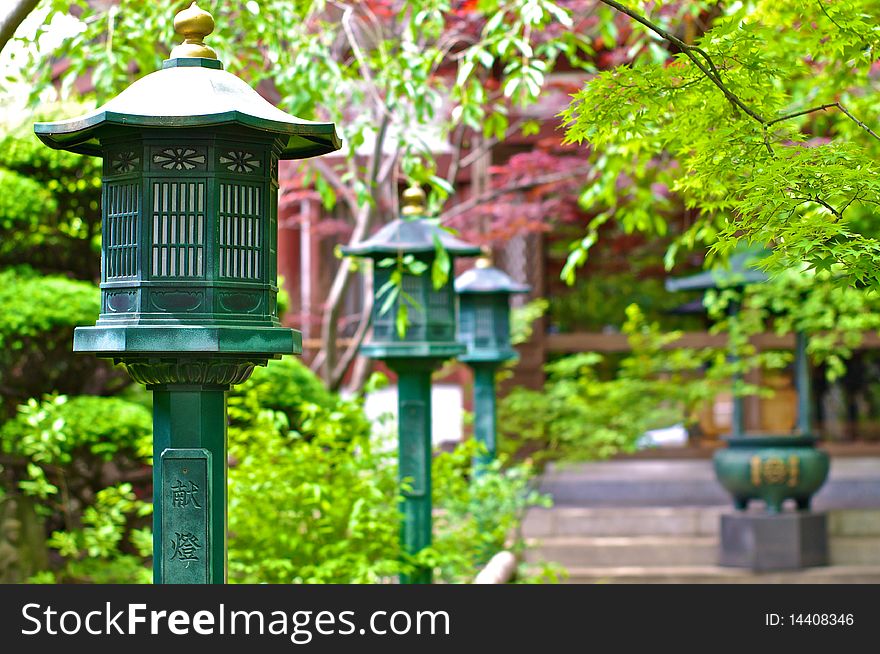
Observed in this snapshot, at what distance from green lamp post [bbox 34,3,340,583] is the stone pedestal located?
7692 millimetres

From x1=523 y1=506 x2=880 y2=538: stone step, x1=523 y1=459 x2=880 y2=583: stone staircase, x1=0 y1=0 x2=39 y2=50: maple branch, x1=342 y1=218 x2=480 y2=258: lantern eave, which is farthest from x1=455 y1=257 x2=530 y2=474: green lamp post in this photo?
x1=0 y1=0 x2=39 y2=50: maple branch

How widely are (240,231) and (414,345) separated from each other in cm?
317

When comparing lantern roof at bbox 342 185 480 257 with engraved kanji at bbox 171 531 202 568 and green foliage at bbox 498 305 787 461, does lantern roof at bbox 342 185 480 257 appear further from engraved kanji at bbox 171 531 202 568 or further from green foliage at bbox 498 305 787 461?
green foliage at bbox 498 305 787 461

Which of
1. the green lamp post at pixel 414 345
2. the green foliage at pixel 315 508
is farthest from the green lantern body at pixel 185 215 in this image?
the green lamp post at pixel 414 345

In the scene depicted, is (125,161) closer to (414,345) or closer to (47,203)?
(414,345)

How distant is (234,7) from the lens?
261 inches

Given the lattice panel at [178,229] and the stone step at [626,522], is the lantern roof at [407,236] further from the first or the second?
the stone step at [626,522]

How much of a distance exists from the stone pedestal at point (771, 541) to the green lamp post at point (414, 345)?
472 centimetres

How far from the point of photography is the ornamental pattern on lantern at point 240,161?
349 centimetres

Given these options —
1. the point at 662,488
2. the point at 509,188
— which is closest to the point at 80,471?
the point at 509,188

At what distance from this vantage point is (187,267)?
3422mm

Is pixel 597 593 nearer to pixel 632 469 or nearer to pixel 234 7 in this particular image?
pixel 234 7

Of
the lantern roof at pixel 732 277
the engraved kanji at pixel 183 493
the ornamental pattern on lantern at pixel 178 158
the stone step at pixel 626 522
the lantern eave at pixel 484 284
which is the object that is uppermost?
the lantern roof at pixel 732 277

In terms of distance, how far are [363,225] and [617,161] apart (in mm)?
3064
